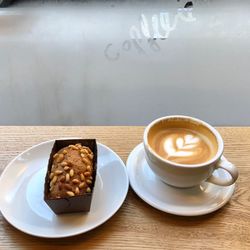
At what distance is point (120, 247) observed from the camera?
0.49 meters

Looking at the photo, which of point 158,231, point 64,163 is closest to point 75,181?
point 64,163

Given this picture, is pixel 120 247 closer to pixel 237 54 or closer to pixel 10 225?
pixel 10 225

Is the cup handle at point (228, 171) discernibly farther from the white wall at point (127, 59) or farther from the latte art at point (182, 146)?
the white wall at point (127, 59)

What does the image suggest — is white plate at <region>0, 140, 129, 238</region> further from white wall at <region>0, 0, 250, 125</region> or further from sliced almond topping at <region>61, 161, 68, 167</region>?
white wall at <region>0, 0, 250, 125</region>

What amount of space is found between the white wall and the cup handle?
2.55ft

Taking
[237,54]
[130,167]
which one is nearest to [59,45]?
[237,54]

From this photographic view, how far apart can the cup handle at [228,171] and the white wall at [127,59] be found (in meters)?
0.78

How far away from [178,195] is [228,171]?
88 millimetres

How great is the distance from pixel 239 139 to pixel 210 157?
173 millimetres

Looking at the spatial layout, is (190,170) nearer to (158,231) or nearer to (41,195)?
(158,231)

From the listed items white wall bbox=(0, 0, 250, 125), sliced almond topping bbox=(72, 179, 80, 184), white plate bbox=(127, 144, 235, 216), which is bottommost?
white wall bbox=(0, 0, 250, 125)

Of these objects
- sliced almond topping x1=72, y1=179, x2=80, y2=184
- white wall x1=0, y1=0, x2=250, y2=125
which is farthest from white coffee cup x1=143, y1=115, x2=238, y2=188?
white wall x1=0, y1=0, x2=250, y2=125

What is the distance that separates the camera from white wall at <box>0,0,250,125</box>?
129cm

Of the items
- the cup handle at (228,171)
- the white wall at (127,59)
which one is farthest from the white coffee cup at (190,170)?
the white wall at (127,59)
